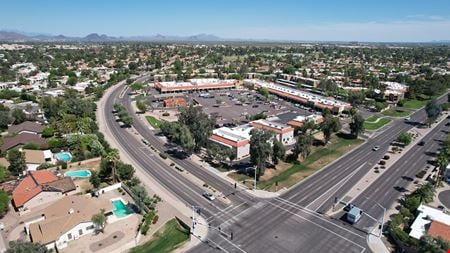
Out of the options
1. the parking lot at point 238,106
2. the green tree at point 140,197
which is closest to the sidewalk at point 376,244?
the green tree at point 140,197

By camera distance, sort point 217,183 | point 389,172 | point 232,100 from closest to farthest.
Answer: point 217,183 < point 389,172 < point 232,100

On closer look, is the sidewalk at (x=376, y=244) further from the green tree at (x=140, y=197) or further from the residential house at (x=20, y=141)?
the residential house at (x=20, y=141)

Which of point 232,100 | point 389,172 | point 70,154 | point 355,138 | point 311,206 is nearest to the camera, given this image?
point 311,206

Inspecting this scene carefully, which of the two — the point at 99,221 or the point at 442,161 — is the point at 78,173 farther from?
the point at 442,161

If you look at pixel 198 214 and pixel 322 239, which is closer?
pixel 322 239

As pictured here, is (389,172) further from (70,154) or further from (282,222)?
(70,154)

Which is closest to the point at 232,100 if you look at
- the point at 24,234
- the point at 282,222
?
the point at 282,222

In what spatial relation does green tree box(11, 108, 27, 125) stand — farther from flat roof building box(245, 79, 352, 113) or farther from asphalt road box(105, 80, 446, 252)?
flat roof building box(245, 79, 352, 113)

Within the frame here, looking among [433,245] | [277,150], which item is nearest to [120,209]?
[277,150]
